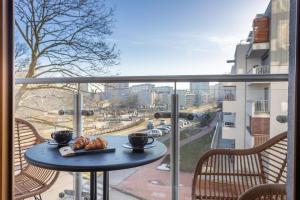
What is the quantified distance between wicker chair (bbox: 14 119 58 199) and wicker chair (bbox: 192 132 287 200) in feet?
3.87

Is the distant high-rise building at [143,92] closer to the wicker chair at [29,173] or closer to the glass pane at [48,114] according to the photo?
the glass pane at [48,114]

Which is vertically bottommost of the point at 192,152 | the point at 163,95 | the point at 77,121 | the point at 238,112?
the point at 192,152

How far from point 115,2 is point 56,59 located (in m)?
1.62

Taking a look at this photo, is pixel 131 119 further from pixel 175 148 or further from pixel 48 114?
pixel 48 114

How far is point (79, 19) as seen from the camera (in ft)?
15.9

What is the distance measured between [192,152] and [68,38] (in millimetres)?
3434

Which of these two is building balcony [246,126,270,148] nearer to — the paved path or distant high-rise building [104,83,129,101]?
the paved path

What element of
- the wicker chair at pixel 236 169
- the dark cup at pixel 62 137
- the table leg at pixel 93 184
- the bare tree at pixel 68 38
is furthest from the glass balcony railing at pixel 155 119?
the bare tree at pixel 68 38

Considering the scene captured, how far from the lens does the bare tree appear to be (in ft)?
14.9

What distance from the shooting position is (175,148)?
2.26 metres

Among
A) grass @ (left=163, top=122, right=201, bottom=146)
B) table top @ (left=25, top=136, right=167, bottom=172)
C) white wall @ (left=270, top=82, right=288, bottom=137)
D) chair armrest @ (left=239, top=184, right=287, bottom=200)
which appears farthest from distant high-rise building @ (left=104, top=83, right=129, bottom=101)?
chair armrest @ (left=239, top=184, right=287, bottom=200)

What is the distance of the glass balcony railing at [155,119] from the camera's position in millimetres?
2238

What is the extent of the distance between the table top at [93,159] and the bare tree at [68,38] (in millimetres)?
3331

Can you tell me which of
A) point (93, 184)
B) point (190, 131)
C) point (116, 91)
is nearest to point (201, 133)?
point (190, 131)
